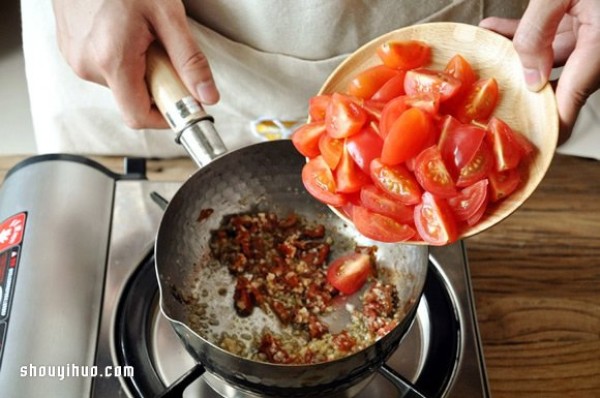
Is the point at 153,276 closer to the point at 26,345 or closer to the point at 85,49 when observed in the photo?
the point at 26,345

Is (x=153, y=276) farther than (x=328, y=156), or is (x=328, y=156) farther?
(x=153, y=276)

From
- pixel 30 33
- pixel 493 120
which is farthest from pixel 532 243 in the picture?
pixel 30 33

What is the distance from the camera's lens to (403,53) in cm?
85

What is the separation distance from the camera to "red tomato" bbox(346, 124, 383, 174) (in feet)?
2.63

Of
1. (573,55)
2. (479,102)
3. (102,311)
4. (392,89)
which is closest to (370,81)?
(392,89)

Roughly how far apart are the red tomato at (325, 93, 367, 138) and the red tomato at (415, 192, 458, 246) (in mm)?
116

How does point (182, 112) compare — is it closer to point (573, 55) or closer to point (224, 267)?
point (224, 267)

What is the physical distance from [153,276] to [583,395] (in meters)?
0.63

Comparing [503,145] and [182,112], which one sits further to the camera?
[182,112]

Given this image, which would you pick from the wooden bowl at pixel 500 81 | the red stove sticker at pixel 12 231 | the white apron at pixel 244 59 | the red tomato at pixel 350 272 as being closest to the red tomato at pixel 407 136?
the wooden bowl at pixel 500 81

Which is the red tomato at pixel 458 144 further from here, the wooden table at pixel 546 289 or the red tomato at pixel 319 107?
the wooden table at pixel 546 289

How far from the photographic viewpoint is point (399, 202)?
2.57ft

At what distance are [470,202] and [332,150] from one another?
0.17 metres

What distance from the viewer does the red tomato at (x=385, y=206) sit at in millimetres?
786
